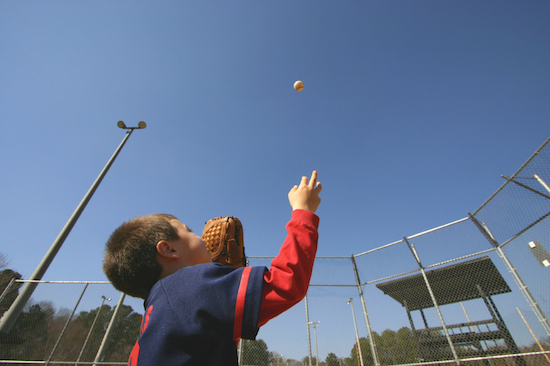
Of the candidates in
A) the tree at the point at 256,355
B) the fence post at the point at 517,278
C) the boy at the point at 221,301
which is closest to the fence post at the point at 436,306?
the fence post at the point at 517,278

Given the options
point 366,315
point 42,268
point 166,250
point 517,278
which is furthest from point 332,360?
point 166,250

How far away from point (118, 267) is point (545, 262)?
21.8 feet

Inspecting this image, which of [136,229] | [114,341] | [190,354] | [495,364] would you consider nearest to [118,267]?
[136,229]

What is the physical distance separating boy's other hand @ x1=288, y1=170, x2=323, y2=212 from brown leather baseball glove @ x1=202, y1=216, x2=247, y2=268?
47 centimetres

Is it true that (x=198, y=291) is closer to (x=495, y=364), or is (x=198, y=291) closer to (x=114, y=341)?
(x=495, y=364)

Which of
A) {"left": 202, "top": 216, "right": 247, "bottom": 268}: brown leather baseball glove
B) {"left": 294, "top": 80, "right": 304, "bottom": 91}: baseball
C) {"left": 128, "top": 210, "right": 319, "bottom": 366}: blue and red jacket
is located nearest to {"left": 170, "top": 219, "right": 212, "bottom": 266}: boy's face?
{"left": 202, "top": 216, "right": 247, "bottom": 268}: brown leather baseball glove

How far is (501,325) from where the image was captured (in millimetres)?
5992

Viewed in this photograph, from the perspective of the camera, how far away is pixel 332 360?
22.1 feet

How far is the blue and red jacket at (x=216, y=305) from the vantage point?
80cm

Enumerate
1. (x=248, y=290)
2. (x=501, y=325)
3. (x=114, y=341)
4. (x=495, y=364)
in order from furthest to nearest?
(x=114, y=341)
(x=501, y=325)
(x=495, y=364)
(x=248, y=290)

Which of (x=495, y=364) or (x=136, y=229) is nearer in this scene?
(x=136, y=229)

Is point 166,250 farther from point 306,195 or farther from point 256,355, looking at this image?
point 256,355

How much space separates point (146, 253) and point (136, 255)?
0.05 m

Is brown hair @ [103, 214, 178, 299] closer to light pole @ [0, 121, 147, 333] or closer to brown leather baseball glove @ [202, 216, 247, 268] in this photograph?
brown leather baseball glove @ [202, 216, 247, 268]
